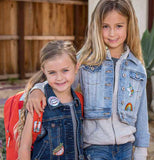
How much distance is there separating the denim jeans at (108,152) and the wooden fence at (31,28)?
21.5 ft

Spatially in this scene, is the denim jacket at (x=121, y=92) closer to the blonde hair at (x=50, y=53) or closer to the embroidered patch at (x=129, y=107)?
the embroidered patch at (x=129, y=107)

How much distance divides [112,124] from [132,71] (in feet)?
1.32

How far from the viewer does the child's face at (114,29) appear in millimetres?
2297

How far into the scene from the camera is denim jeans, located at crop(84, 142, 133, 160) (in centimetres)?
218

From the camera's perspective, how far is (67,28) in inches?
403

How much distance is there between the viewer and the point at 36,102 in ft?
6.89

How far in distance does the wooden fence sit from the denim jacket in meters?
6.33

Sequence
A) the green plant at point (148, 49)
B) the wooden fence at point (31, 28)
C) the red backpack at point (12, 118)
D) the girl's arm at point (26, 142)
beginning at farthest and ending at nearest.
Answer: the wooden fence at point (31, 28), the green plant at point (148, 49), the red backpack at point (12, 118), the girl's arm at point (26, 142)

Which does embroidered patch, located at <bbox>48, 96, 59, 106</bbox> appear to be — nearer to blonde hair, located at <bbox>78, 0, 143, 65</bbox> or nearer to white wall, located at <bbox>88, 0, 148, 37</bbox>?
blonde hair, located at <bbox>78, 0, 143, 65</bbox>

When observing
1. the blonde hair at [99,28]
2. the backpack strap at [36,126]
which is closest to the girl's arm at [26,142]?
the backpack strap at [36,126]

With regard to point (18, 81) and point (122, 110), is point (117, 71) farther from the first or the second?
point (18, 81)

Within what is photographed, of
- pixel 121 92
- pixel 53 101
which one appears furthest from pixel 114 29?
pixel 53 101

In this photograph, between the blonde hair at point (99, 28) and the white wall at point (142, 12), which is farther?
the white wall at point (142, 12)

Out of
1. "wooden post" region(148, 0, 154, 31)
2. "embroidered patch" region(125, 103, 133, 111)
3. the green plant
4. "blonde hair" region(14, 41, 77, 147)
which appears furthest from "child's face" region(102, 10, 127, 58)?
"wooden post" region(148, 0, 154, 31)
